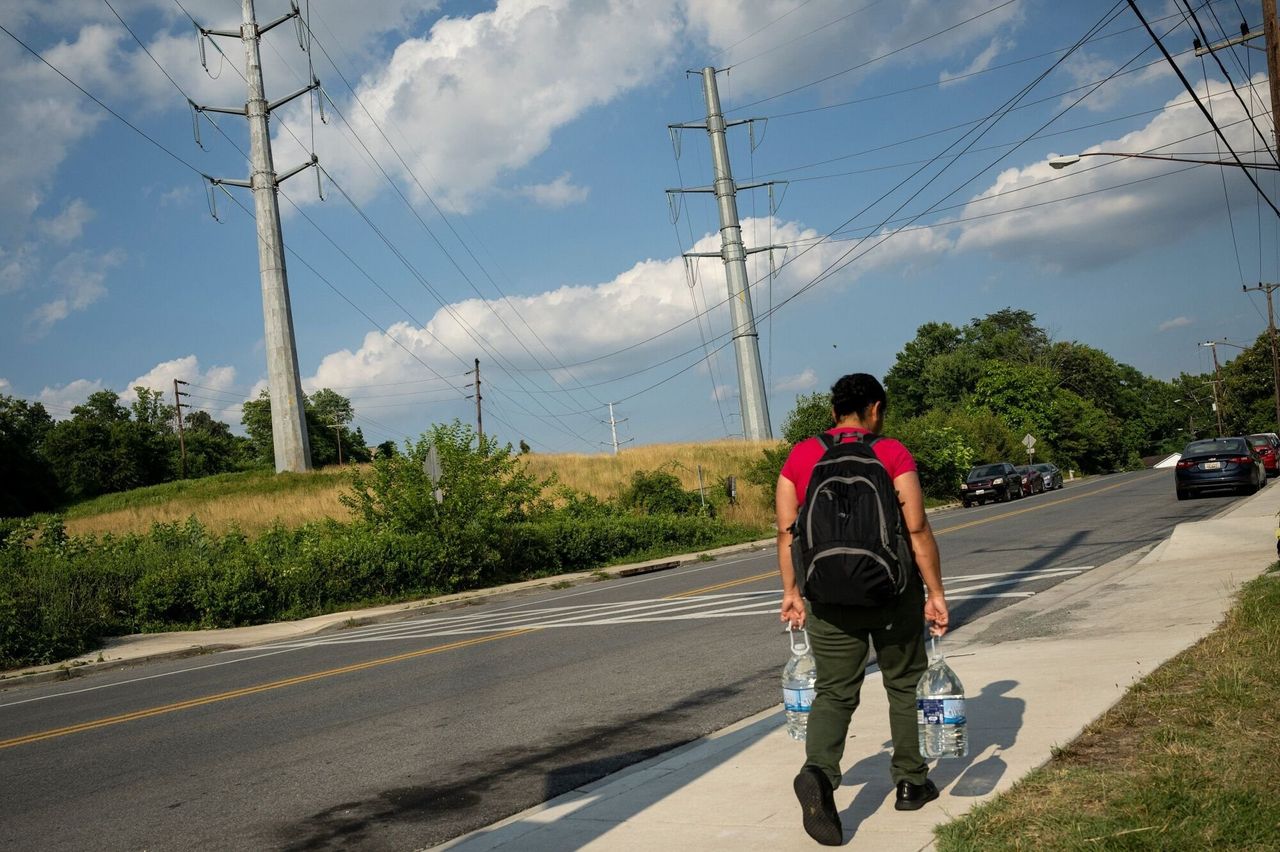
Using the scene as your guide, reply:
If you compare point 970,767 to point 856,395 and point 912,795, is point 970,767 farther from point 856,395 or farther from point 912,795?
point 856,395

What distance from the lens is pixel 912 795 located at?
15.2 ft

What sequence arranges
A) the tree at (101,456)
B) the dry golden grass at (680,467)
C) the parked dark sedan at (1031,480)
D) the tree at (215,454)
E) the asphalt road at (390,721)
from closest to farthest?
the asphalt road at (390,721) < the dry golden grass at (680,467) < the parked dark sedan at (1031,480) < the tree at (101,456) < the tree at (215,454)

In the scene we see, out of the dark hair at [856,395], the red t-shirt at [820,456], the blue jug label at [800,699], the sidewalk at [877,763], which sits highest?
the dark hair at [856,395]

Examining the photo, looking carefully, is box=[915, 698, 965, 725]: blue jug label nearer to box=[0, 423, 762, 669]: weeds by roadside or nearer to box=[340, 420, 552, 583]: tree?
box=[0, 423, 762, 669]: weeds by roadside

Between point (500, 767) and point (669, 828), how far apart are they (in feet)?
7.37

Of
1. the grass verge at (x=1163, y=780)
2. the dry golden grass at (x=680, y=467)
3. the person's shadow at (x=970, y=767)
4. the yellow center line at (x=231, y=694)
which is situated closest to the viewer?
the grass verge at (x=1163, y=780)

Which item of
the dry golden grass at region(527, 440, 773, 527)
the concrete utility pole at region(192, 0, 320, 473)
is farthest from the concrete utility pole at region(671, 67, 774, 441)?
the concrete utility pole at region(192, 0, 320, 473)

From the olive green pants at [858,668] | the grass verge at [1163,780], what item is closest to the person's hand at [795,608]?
the olive green pants at [858,668]

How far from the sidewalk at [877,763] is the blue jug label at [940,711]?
1.11ft

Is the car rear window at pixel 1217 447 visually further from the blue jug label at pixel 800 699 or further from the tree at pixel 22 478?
the tree at pixel 22 478

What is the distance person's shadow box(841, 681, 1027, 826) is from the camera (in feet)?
15.9

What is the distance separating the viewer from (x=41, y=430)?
302ft

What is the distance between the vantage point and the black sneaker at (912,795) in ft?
15.2

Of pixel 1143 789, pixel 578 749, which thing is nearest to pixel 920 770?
pixel 1143 789
